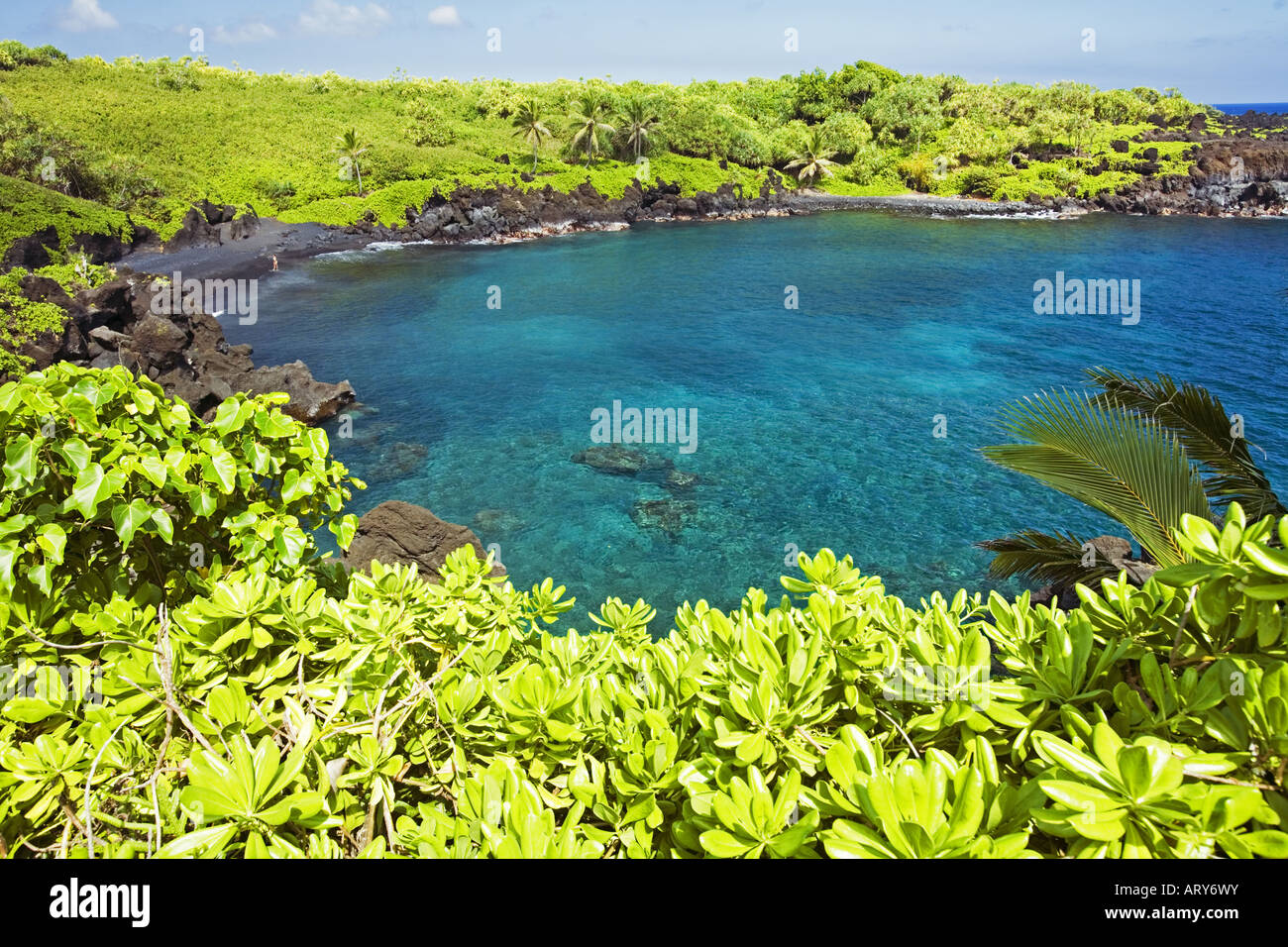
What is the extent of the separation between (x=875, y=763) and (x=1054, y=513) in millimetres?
18608

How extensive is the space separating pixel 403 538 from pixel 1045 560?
11.6 m

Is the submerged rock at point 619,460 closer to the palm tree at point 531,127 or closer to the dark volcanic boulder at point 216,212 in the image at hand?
the dark volcanic boulder at point 216,212

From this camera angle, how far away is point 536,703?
2.68 metres

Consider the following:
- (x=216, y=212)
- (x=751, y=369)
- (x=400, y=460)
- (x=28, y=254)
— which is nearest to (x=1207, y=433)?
(x=400, y=460)

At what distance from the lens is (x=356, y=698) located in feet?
9.41

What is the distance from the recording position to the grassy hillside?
4875cm

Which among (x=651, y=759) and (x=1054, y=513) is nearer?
(x=651, y=759)

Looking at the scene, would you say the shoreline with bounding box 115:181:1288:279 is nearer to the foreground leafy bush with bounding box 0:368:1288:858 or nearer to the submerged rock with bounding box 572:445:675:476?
the submerged rock with bounding box 572:445:675:476

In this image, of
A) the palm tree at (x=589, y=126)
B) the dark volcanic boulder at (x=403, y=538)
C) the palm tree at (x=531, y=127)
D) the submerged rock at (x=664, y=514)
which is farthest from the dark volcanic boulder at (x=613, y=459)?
the palm tree at (x=589, y=126)

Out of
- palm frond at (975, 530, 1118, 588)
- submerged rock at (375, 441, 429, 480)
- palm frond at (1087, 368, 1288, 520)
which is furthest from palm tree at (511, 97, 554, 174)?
palm frond at (1087, 368, 1288, 520)

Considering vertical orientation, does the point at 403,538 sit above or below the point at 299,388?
below

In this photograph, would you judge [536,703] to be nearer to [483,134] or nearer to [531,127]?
[531,127]
